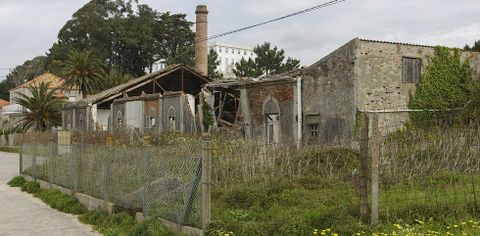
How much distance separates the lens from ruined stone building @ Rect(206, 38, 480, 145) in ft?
76.5

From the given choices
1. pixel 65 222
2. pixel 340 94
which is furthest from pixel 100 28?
pixel 65 222

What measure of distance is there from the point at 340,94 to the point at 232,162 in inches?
495

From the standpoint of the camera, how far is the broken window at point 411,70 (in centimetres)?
2452

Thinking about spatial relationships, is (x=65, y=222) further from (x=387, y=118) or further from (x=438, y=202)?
(x=387, y=118)

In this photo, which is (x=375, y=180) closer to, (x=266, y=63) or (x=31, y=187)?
(x=31, y=187)

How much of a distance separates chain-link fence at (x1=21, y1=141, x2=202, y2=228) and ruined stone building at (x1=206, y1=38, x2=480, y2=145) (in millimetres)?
9503

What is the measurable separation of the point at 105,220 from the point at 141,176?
1301 millimetres

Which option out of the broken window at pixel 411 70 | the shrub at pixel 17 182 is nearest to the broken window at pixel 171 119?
the shrub at pixel 17 182

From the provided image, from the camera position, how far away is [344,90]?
77.5ft

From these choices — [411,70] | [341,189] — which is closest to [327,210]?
[341,189]

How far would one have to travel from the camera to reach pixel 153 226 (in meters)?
9.60

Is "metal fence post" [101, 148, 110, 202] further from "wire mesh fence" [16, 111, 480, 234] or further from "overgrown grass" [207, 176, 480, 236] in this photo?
"overgrown grass" [207, 176, 480, 236]

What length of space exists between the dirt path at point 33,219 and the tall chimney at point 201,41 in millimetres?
27858

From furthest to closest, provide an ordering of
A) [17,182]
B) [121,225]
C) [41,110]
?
[41,110] < [17,182] < [121,225]
